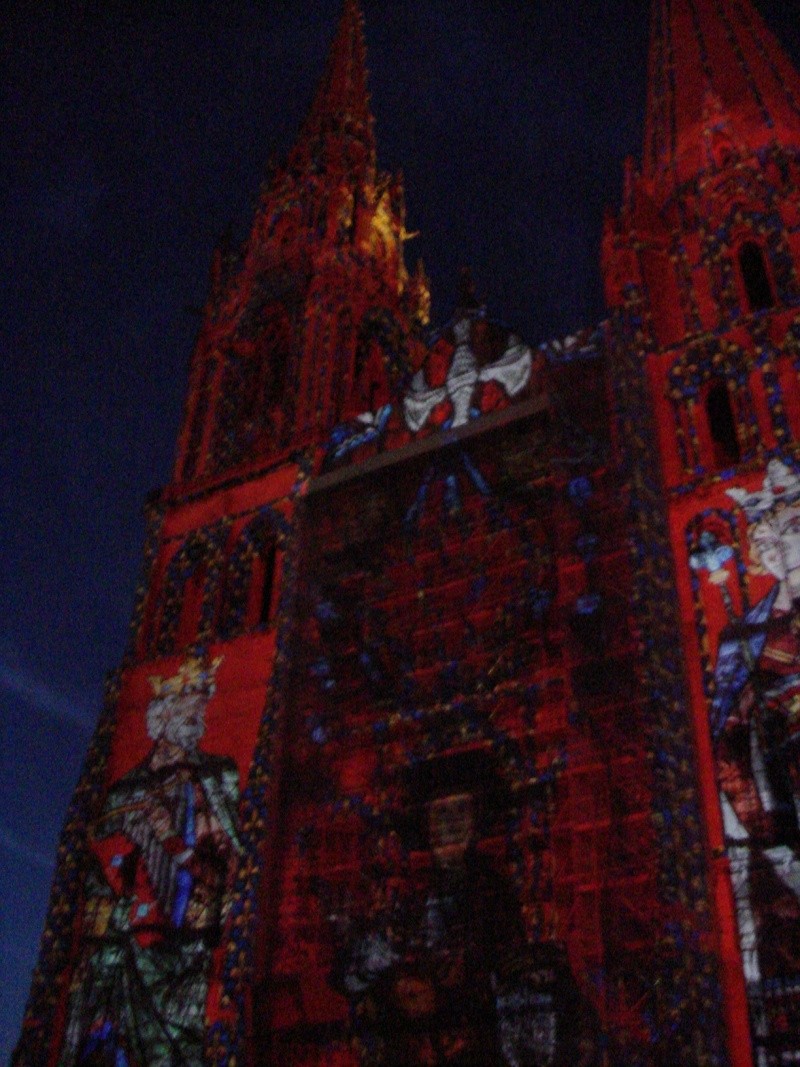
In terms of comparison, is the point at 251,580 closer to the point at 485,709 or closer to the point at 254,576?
the point at 254,576

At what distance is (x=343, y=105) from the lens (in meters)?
32.0

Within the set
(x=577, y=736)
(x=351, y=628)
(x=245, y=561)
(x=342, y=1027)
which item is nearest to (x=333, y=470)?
(x=245, y=561)

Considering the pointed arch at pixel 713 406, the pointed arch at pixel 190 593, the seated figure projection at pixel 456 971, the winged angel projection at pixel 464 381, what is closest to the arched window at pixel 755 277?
the pointed arch at pixel 713 406

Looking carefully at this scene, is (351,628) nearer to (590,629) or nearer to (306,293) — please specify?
(590,629)

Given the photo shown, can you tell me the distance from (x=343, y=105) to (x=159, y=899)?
22.0 m

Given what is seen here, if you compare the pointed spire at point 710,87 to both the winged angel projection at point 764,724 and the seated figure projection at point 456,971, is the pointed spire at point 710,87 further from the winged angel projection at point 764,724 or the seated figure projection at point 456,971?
the seated figure projection at point 456,971

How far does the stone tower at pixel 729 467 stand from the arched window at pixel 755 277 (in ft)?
0.10

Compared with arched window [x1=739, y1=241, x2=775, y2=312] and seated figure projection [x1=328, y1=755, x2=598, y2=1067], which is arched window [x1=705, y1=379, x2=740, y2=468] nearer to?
arched window [x1=739, y1=241, x2=775, y2=312]

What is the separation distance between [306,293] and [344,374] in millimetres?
2584

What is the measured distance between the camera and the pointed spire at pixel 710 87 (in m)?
23.5

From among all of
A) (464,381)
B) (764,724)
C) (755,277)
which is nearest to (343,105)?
(464,381)

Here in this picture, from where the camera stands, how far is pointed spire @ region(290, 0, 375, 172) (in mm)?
30578

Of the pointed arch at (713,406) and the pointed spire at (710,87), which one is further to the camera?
the pointed spire at (710,87)

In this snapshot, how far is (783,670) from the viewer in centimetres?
1448
